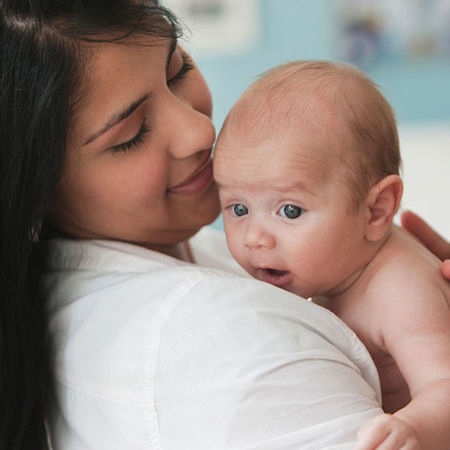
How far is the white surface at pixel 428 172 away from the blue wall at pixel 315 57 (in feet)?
0.38

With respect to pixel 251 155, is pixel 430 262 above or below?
below

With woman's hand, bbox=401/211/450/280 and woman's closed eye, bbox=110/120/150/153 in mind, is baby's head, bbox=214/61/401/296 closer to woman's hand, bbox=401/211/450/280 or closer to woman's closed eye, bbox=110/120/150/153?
woman's closed eye, bbox=110/120/150/153

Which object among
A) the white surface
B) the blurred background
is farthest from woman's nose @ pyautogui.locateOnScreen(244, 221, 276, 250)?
the blurred background

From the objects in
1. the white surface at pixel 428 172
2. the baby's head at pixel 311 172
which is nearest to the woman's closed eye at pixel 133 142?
the baby's head at pixel 311 172

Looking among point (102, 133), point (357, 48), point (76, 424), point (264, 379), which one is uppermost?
point (102, 133)

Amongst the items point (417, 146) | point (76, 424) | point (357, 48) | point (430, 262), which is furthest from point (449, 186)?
point (76, 424)

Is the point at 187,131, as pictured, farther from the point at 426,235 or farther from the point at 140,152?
the point at 426,235

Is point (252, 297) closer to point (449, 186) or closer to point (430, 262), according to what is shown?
point (430, 262)

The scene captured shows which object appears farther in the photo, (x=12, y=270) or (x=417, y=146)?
(x=417, y=146)

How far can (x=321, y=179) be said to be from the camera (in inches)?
45.9

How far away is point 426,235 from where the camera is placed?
148 centimetres

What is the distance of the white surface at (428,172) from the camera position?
358 centimetres

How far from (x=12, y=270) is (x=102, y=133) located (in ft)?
0.79

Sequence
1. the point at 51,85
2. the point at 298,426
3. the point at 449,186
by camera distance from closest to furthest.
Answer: the point at 298,426
the point at 51,85
the point at 449,186
